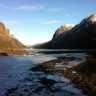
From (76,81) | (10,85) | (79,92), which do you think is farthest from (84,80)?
→ (10,85)

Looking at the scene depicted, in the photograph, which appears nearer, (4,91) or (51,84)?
(4,91)

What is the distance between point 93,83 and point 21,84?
10884 millimetres

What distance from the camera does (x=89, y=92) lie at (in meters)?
32.8

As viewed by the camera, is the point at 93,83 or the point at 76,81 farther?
the point at 76,81

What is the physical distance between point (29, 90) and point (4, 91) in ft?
10.9

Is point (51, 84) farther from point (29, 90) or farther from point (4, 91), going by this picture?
point (4, 91)

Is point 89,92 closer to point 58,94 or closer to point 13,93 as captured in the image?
point 58,94

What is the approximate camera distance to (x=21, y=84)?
39344 millimetres

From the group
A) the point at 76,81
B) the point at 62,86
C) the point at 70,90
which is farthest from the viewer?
the point at 76,81

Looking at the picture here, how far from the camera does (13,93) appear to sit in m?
32.8

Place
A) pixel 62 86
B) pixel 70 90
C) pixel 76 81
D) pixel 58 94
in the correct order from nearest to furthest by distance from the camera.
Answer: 1. pixel 58 94
2. pixel 70 90
3. pixel 62 86
4. pixel 76 81

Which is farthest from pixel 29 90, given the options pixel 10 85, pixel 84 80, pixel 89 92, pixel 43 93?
pixel 84 80

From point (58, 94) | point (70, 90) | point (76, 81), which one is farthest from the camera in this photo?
point (76, 81)

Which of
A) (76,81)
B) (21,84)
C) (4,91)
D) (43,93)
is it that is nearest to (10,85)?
(21,84)
